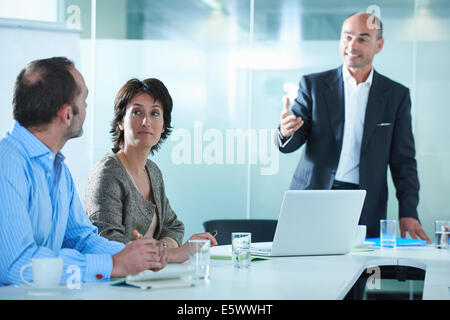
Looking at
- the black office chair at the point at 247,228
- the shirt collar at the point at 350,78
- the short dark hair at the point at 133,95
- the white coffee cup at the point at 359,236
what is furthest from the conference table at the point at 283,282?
the shirt collar at the point at 350,78

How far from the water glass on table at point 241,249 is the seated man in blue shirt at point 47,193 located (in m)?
0.32

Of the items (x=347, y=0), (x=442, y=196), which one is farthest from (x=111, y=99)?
(x=442, y=196)

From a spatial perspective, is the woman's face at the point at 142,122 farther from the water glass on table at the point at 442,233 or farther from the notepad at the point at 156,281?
the water glass on table at the point at 442,233

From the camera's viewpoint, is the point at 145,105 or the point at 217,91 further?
the point at 217,91

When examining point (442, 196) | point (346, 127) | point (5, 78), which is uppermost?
point (5, 78)

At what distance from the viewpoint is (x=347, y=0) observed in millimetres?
4816

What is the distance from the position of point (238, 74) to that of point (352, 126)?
1.66 meters

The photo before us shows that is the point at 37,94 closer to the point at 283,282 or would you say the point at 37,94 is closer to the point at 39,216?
the point at 39,216

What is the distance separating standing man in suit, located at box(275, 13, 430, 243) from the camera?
11.0ft

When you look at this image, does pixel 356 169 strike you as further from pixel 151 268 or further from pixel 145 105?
pixel 151 268

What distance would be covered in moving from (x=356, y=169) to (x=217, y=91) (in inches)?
72.1

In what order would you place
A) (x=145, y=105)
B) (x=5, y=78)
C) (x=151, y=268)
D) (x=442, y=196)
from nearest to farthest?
(x=151, y=268) → (x=145, y=105) → (x=5, y=78) → (x=442, y=196)

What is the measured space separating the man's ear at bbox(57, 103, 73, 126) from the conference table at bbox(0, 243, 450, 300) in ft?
1.67
